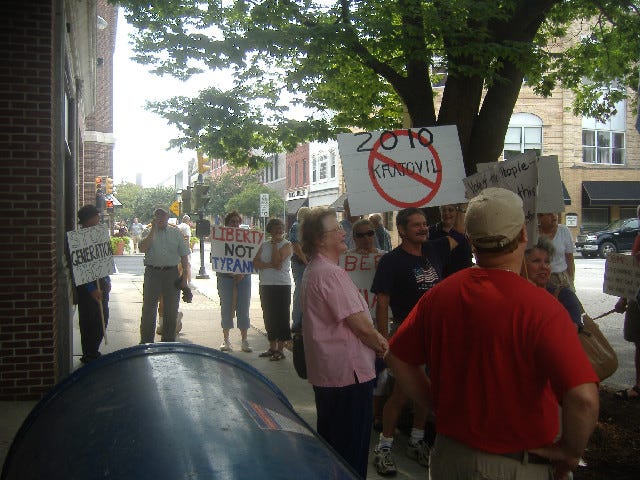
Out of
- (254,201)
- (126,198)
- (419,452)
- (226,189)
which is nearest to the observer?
(419,452)

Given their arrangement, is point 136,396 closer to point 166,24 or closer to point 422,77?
point 422,77

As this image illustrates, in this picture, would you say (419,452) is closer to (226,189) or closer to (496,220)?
(496,220)

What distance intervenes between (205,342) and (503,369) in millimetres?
8498

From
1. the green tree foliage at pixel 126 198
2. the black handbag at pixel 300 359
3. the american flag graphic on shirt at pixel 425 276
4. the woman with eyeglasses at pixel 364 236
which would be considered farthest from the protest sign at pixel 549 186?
the green tree foliage at pixel 126 198

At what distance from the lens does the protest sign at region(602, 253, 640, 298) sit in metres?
6.88

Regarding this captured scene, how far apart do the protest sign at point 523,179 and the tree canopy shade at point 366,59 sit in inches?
157

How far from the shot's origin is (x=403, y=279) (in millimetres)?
5211

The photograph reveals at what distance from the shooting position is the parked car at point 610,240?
31.9 m

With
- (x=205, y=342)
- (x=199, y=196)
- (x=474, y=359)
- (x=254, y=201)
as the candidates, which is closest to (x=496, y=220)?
(x=474, y=359)

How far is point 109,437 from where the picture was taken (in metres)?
2.15

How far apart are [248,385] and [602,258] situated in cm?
3221

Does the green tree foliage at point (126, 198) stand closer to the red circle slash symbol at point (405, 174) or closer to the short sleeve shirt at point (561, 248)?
the short sleeve shirt at point (561, 248)

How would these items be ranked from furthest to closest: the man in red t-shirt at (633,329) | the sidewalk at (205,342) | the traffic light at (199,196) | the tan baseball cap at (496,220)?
the traffic light at (199,196) < the man in red t-shirt at (633,329) < the sidewalk at (205,342) < the tan baseball cap at (496,220)

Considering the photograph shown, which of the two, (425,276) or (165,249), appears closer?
(425,276)
